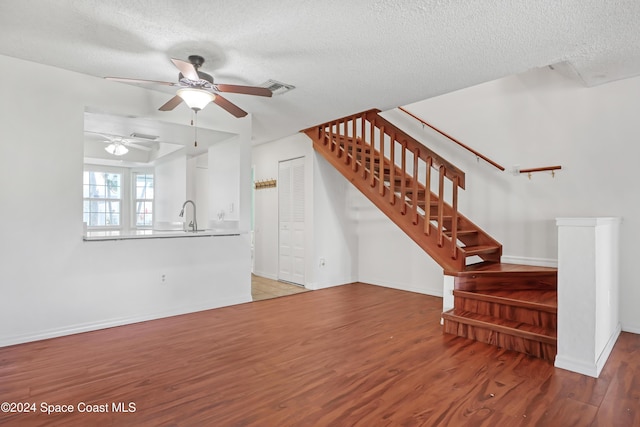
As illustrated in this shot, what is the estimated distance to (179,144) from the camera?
18.2ft

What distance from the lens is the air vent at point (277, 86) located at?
136 inches

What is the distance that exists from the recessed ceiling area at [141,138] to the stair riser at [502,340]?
347 cm

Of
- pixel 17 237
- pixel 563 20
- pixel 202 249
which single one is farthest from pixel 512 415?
pixel 17 237

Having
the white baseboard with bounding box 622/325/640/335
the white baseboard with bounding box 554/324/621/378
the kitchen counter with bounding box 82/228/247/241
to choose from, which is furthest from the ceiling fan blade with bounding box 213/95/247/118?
the white baseboard with bounding box 622/325/640/335

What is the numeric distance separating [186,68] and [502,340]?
3.25m

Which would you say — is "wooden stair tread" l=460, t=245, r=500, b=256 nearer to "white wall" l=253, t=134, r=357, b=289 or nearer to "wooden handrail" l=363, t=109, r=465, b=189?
"wooden handrail" l=363, t=109, r=465, b=189

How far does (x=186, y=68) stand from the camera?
95.4 inches

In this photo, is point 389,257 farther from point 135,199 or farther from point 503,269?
point 135,199

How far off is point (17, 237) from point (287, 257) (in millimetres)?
3484

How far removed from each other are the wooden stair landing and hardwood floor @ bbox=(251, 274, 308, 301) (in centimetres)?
240

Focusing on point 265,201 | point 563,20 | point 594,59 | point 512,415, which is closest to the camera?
point 512,415

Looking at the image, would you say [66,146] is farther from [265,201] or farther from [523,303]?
→ [523,303]

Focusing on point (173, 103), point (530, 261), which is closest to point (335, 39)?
point (173, 103)

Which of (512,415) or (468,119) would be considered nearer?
(512,415)
